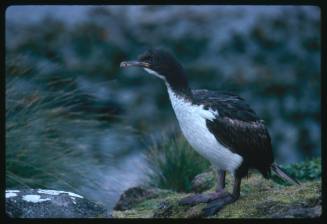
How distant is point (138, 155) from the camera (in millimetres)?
10133

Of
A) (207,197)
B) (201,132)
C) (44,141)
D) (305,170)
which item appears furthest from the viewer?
(305,170)

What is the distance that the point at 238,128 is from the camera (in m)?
6.90

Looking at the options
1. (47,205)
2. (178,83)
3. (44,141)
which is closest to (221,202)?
(178,83)

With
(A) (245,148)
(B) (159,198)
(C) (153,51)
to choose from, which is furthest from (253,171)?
(C) (153,51)

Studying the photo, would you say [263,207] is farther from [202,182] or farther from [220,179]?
[202,182]

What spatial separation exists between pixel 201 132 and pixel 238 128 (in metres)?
0.38

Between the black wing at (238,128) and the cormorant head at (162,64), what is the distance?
26 cm

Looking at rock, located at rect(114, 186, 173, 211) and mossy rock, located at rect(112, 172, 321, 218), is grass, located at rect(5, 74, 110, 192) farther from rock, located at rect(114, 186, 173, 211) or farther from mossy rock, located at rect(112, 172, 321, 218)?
mossy rock, located at rect(112, 172, 321, 218)

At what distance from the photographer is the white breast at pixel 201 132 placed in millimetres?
6719

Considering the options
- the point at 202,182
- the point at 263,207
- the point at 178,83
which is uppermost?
the point at 178,83
